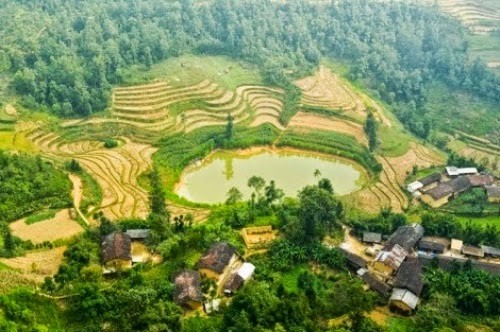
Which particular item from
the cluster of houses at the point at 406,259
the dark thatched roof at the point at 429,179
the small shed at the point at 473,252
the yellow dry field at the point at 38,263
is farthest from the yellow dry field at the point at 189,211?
the dark thatched roof at the point at 429,179

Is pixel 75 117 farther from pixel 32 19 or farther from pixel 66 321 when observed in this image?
pixel 66 321

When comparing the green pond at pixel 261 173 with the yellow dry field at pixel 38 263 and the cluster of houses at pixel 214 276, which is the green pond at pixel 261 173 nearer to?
the cluster of houses at pixel 214 276

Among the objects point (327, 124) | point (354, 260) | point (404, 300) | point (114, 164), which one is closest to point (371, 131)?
point (327, 124)

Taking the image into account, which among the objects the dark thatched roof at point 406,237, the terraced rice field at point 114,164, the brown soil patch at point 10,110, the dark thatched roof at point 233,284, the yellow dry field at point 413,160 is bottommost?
the yellow dry field at point 413,160

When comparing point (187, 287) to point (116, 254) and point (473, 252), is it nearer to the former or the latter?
point (116, 254)

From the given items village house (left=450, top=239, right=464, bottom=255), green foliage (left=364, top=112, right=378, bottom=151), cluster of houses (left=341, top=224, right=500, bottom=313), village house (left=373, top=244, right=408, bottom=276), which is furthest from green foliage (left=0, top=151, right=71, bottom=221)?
green foliage (left=364, top=112, right=378, bottom=151)
